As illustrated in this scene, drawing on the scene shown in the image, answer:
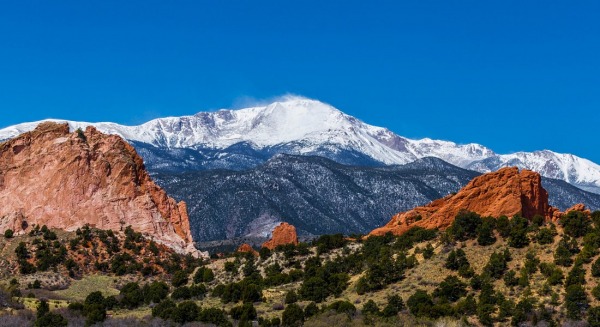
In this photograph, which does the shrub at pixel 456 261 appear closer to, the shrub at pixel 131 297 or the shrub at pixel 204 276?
the shrub at pixel 204 276

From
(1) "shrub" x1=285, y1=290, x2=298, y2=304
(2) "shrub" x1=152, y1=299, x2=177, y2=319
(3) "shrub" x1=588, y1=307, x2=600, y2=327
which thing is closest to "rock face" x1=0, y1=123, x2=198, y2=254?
(2) "shrub" x1=152, y1=299, x2=177, y2=319

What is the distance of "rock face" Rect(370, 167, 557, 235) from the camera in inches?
3743

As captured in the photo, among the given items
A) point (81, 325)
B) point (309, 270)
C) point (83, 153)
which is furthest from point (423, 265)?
point (83, 153)

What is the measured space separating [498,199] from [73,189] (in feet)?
180

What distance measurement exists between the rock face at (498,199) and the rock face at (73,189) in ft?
120

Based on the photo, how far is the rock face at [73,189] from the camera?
115312mm

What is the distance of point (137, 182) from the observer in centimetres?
12100

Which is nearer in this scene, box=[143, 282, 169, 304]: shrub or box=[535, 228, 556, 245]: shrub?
box=[535, 228, 556, 245]: shrub

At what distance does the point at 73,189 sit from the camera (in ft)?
378

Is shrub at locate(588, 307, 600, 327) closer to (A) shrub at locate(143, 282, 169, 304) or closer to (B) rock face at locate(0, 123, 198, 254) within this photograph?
(A) shrub at locate(143, 282, 169, 304)

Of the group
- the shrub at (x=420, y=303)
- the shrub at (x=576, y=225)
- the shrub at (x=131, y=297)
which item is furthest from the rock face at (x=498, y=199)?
the shrub at (x=131, y=297)

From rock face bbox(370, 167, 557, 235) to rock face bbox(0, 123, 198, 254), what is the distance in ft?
120

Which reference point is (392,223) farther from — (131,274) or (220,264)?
(131,274)

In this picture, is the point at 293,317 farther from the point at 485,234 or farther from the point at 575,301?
the point at 485,234
